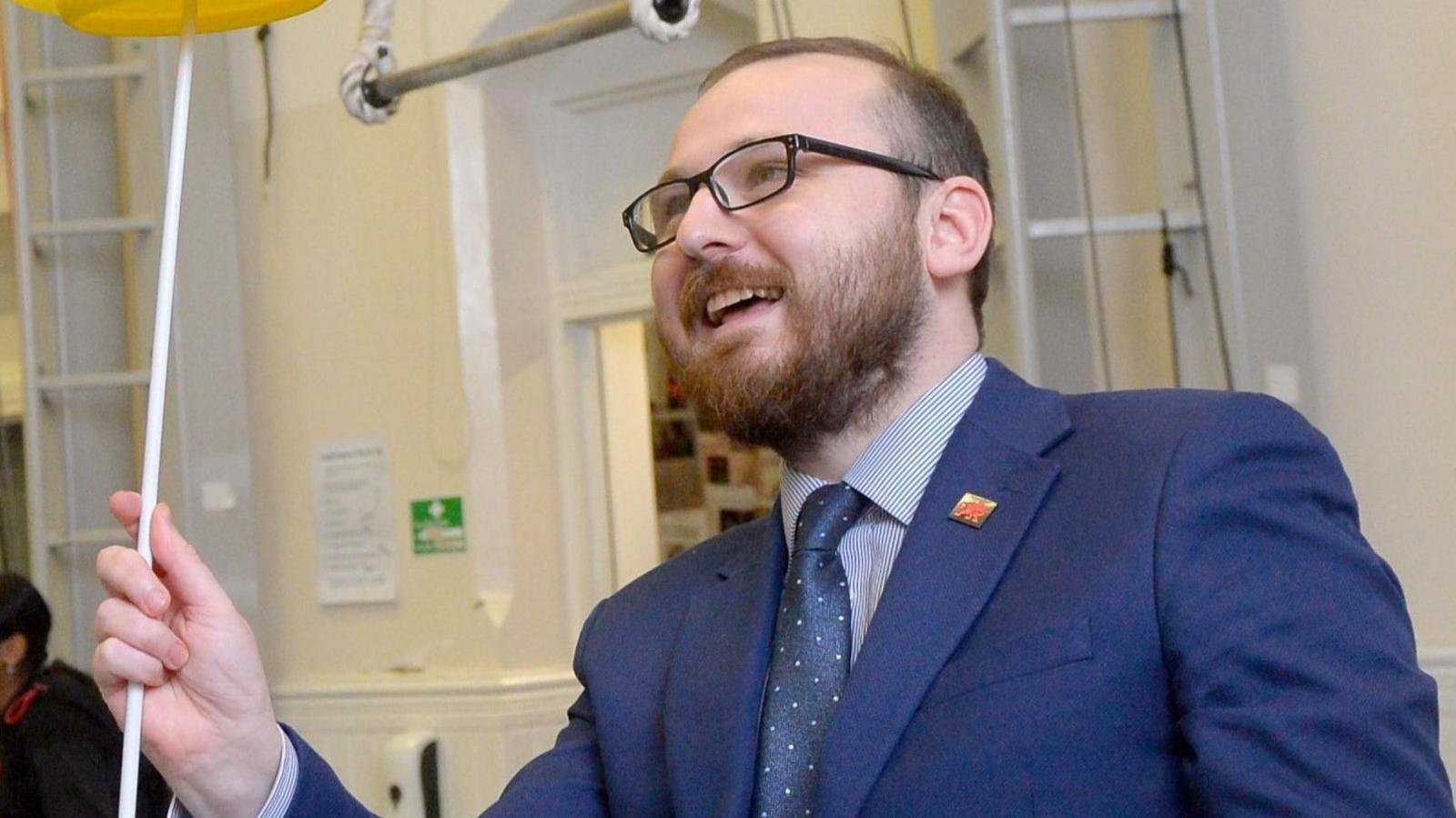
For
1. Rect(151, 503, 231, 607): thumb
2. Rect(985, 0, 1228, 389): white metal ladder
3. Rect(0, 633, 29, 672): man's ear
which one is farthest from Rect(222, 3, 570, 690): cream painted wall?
Rect(151, 503, 231, 607): thumb

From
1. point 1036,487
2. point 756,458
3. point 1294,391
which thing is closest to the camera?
point 1036,487

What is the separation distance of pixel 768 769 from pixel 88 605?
170 inches

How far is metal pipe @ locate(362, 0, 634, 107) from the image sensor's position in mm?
3594

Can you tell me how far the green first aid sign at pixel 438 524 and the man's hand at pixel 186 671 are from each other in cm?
375

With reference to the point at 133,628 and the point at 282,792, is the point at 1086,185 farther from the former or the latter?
the point at 133,628

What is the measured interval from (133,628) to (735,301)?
551 millimetres

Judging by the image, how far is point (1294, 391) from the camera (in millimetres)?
3406

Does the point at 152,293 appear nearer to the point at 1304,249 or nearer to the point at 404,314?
the point at 404,314

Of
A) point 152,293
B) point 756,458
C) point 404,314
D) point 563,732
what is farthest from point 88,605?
point 563,732

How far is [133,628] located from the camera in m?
1.23

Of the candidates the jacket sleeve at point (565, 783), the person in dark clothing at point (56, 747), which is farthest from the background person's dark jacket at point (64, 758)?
the jacket sleeve at point (565, 783)

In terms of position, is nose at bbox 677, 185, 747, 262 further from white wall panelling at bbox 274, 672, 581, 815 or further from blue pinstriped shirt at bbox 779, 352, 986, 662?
white wall panelling at bbox 274, 672, 581, 815

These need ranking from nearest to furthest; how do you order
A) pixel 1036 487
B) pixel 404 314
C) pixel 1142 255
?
1. pixel 1036 487
2. pixel 1142 255
3. pixel 404 314

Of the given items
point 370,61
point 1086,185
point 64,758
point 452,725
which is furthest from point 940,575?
point 452,725
